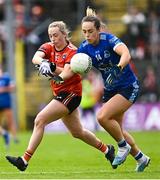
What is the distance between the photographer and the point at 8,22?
103 feet

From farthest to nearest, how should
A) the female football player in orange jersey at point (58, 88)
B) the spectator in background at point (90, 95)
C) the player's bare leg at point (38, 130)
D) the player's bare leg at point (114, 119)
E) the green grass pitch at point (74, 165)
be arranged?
the spectator in background at point (90, 95)
the player's bare leg at point (114, 119)
the female football player in orange jersey at point (58, 88)
the player's bare leg at point (38, 130)
the green grass pitch at point (74, 165)

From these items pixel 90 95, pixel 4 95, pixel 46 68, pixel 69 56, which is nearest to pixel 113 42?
pixel 69 56

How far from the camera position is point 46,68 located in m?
12.8

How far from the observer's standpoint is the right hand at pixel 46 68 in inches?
503

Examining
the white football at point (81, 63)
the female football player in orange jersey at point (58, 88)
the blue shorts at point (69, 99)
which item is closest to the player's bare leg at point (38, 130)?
the female football player in orange jersey at point (58, 88)

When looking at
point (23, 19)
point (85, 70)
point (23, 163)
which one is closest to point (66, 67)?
point (85, 70)

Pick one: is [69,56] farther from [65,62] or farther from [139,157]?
[139,157]

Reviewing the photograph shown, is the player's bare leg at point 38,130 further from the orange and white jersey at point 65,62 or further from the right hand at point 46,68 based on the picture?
the right hand at point 46,68

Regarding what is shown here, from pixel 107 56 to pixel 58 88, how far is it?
3.08 ft

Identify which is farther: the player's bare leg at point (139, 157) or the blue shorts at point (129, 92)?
the player's bare leg at point (139, 157)

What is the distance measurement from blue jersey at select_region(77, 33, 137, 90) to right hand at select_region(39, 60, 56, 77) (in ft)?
1.82

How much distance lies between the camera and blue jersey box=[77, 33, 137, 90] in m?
13.1

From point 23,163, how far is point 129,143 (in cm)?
181

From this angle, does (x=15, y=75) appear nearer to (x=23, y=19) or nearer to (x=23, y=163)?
(x=23, y=19)
